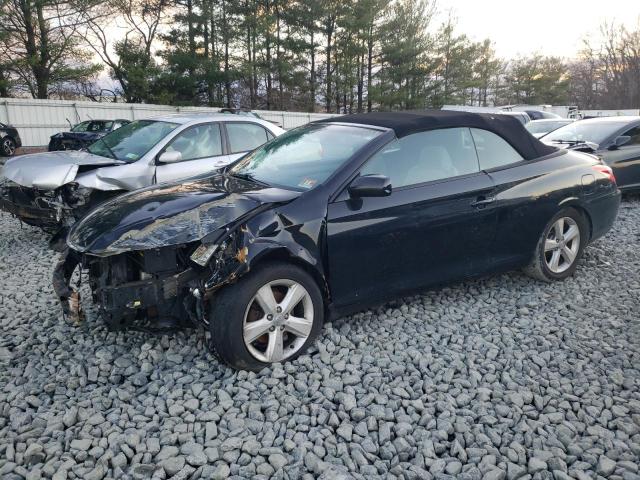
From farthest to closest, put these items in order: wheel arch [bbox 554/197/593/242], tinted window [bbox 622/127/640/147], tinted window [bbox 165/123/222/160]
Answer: tinted window [bbox 622/127/640/147] → tinted window [bbox 165/123/222/160] → wheel arch [bbox 554/197/593/242]

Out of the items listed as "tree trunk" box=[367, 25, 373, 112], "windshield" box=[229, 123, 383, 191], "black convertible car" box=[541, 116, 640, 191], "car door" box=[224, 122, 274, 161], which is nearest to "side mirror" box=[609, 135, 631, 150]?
"black convertible car" box=[541, 116, 640, 191]

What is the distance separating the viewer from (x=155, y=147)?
20.2 feet

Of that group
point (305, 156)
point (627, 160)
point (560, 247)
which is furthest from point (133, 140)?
point (627, 160)

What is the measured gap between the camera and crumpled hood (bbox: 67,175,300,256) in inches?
118

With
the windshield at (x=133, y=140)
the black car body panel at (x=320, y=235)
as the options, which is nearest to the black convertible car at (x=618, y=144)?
the black car body panel at (x=320, y=235)

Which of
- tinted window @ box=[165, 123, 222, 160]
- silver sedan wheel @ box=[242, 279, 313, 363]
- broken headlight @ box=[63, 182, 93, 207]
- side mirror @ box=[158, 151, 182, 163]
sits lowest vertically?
silver sedan wheel @ box=[242, 279, 313, 363]

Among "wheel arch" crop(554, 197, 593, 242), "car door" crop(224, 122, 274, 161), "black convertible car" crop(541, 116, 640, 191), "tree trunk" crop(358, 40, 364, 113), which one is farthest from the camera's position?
"tree trunk" crop(358, 40, 364, 113)

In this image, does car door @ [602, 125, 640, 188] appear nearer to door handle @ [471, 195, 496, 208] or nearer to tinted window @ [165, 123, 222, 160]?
door handle @ [471, 195, 496, 208]

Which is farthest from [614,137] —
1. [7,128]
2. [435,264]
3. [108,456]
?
[7,128]

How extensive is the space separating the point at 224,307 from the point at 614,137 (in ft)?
24.7

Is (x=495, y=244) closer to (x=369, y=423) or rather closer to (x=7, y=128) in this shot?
(x=369, y=423)

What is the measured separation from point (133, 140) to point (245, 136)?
1.47m

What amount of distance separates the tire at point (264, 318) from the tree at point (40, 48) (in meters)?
23.2

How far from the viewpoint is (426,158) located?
386 centimetres
